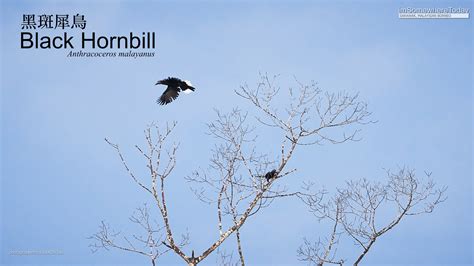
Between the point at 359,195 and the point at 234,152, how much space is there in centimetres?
269

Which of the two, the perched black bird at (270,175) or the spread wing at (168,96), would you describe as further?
the spread wing at (168,96)

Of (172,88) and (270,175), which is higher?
(172,88)

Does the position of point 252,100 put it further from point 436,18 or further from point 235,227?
point 436,18

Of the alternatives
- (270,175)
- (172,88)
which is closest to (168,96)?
(172,88)

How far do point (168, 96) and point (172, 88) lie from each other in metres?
0.15

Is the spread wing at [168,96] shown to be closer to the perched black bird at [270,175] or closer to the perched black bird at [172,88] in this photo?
the perched black bird at [172,88]

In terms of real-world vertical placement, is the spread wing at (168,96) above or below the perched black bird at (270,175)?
above

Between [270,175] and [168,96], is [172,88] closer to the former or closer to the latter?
[168,96]

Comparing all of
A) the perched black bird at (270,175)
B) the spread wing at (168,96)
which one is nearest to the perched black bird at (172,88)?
the spread wing at (168,96)

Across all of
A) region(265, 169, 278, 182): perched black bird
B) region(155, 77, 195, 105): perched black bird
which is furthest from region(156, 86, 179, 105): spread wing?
region(265, 169, 278, 182): perched black bird

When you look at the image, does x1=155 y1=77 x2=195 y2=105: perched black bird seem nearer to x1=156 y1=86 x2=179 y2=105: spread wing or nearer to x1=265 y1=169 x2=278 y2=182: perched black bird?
x1=156 y1=86 x2=179 y2=105: spread wing

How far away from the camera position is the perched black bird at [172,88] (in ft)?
37.6

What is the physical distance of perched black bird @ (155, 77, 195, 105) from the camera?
11461 mm

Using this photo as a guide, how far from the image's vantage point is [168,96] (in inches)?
456
